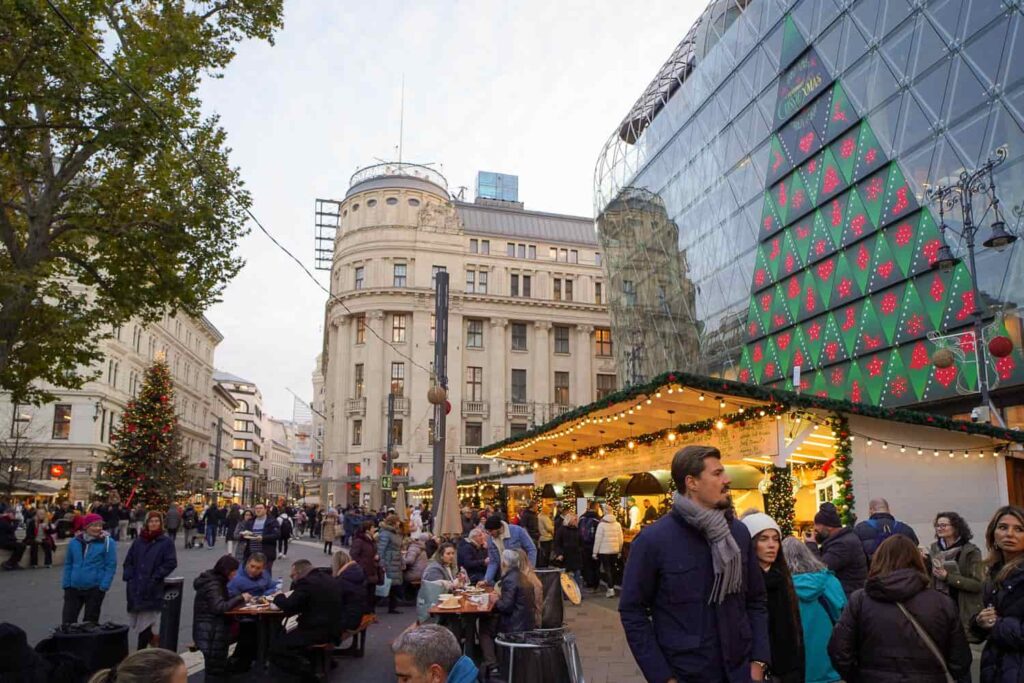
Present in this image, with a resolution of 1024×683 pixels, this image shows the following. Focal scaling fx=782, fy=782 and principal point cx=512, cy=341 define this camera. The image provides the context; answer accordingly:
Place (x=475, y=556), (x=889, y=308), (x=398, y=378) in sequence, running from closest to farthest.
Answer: (x=475, y=556) → (x=889, y=308) → (x=398, y=378)

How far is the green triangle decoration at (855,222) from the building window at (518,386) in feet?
112

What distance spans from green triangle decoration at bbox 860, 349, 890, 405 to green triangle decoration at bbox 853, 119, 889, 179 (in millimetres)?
5834

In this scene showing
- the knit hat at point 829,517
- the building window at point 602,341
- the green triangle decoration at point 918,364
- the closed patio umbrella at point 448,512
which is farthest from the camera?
the building window at point 602,341

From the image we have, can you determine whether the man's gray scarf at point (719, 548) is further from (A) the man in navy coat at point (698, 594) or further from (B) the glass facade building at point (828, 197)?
(B) the glass facade building at point (828, 197)

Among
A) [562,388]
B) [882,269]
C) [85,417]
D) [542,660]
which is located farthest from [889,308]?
[85,417]

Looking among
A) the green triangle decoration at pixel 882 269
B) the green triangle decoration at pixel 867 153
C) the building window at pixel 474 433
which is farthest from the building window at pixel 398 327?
the green triangle decoration at pixel 882 269

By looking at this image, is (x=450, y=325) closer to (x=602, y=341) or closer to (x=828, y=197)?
(x=602, y=341)

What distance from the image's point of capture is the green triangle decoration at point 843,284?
25.6 metres

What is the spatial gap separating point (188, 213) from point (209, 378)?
71.4m

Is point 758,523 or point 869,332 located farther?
point 869,332

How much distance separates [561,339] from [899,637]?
56883mm

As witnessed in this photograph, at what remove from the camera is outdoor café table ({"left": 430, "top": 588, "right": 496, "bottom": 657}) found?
870 cm

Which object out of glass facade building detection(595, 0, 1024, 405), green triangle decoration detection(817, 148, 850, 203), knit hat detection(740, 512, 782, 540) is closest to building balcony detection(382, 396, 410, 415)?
glass facade building detection(595, 0, 1024, 405)

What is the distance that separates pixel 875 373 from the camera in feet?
80.2
